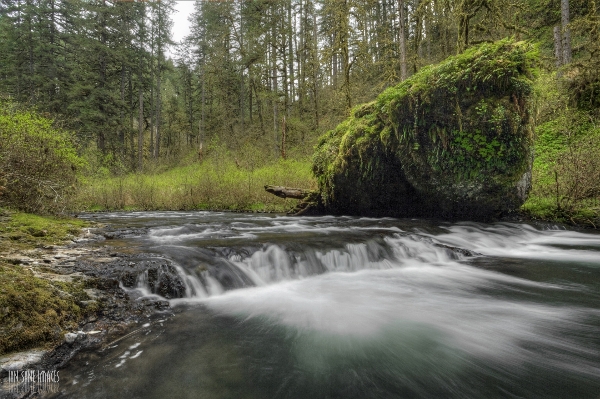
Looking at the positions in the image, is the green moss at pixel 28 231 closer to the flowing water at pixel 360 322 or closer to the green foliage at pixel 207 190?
the flowing water at pixel 360 322

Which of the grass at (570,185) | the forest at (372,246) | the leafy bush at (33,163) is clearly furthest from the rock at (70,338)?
the grass at (570,185)

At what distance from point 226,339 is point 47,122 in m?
6.76

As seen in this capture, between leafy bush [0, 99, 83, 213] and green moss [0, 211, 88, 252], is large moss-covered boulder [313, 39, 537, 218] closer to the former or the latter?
green moss [0, 211, 88, 252]

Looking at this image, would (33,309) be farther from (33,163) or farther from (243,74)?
(243,74)

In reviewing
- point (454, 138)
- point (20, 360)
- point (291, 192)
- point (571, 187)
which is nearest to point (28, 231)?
point (20, 360)

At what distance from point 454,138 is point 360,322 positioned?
17.5ft

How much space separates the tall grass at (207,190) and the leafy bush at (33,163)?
692cm

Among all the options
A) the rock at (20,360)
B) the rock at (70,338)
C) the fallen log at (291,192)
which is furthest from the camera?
the fallen log at (291,192)

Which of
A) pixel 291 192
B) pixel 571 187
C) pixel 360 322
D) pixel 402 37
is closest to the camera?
pixel 360 322

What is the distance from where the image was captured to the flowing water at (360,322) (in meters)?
2.30

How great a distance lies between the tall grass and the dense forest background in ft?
0.21

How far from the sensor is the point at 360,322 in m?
3.54

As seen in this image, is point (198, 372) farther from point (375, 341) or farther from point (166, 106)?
point (166, 106)

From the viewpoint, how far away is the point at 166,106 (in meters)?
34.0
